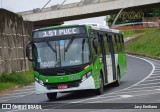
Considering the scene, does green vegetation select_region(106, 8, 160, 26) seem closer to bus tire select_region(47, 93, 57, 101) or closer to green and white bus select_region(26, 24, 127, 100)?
bus tire select_region(47, 93, 57, 101)

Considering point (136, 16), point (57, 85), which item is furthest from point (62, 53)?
point (136, 16)

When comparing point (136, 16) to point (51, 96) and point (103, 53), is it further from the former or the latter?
point (51, 96)

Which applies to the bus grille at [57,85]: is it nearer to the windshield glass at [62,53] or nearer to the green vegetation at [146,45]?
the windshield glass at [62,53]

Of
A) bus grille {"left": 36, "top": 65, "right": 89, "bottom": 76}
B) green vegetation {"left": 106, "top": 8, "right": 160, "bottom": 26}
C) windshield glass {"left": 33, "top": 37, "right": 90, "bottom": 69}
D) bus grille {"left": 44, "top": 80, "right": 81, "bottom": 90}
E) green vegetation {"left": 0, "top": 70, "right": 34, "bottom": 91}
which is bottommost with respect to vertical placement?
green vegetation {"left": 0, "top": 70, "right": 34, "bottom": 91}

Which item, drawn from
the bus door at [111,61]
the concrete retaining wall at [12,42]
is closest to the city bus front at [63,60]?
the bus door at [111,61]

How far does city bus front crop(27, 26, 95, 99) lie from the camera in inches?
853

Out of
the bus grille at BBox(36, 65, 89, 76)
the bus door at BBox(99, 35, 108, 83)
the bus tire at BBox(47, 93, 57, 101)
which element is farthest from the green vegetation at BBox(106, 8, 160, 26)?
the bus grille at BBox(36, 65, 89, 76)

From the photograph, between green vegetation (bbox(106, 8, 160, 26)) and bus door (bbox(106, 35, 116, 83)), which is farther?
green vegetation (bbox(106, 8, 160, 26))

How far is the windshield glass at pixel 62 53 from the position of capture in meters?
21.8

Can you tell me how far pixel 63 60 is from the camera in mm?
21781

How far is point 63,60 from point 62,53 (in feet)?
0.84

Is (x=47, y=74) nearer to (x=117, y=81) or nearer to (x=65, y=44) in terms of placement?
(x=65, y=44)

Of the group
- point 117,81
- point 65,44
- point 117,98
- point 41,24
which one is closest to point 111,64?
point 117,81

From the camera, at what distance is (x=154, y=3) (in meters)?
79.0
